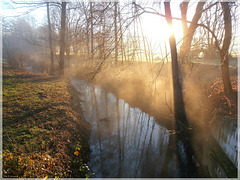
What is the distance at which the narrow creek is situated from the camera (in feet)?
14.7

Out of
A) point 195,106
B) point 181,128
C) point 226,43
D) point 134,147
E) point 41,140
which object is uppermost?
point 226,43

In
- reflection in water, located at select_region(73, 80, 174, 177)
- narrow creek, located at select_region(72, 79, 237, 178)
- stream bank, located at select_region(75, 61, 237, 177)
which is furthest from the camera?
reflection in water, located at select_region(73, 80, 174, 177)

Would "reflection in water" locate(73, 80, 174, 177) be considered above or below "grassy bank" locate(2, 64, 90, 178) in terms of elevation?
below

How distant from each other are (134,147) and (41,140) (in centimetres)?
326

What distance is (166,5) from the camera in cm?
645

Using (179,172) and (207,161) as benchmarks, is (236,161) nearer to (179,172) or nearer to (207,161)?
(207,161)

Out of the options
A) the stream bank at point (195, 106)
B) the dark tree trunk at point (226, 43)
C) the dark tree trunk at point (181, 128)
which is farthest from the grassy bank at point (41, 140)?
the dark tree trunk at point (226, 43)

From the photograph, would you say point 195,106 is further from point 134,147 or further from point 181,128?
point 134,147

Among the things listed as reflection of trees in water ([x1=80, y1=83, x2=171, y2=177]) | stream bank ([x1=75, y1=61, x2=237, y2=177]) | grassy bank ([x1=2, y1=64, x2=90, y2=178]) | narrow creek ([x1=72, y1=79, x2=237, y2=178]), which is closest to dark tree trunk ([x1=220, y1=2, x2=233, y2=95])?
stream bank ([x1=75, y1=61, x2=237, y2=177])

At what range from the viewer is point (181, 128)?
6742 mm

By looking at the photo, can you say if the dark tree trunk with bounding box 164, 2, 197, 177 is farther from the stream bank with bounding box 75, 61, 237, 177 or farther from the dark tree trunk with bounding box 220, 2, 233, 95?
the dark tree trunk with bounding box 220, 2, 233, 95

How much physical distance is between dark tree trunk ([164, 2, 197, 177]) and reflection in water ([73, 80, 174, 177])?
0.47m

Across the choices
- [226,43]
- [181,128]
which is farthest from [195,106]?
[226,43]

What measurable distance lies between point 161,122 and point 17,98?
279 inches
